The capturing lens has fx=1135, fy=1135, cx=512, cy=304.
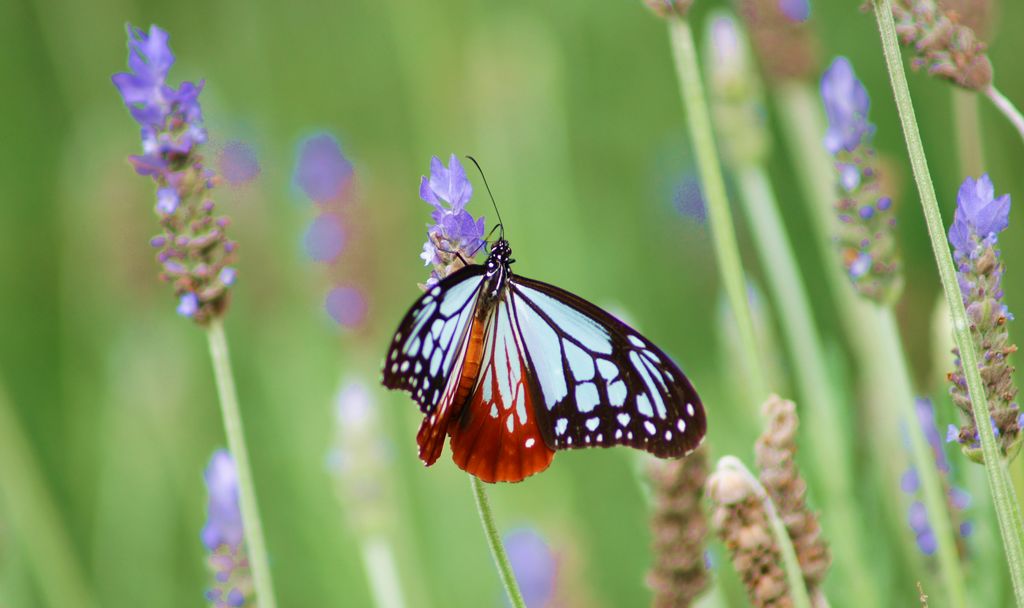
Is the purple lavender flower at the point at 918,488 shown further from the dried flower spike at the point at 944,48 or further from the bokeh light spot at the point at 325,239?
the bokeh light spot at the point at 325,239

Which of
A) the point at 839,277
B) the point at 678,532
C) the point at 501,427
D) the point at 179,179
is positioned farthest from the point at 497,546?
the point at 839,277

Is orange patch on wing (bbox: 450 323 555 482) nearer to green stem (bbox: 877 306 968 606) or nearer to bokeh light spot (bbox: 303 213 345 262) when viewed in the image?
green stem (bbox: 877 306 968 606)

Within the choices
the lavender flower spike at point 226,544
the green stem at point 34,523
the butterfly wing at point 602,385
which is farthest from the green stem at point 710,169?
the green stem at point 34,523

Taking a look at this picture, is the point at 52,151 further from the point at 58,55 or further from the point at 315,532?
the point at 315,532

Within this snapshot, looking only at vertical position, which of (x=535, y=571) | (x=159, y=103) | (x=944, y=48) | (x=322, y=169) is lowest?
(x=535, y=571)

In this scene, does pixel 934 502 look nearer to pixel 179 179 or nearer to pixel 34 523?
pixel 179 179

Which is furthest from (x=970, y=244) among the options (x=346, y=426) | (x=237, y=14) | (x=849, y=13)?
(x=237, y=14)
